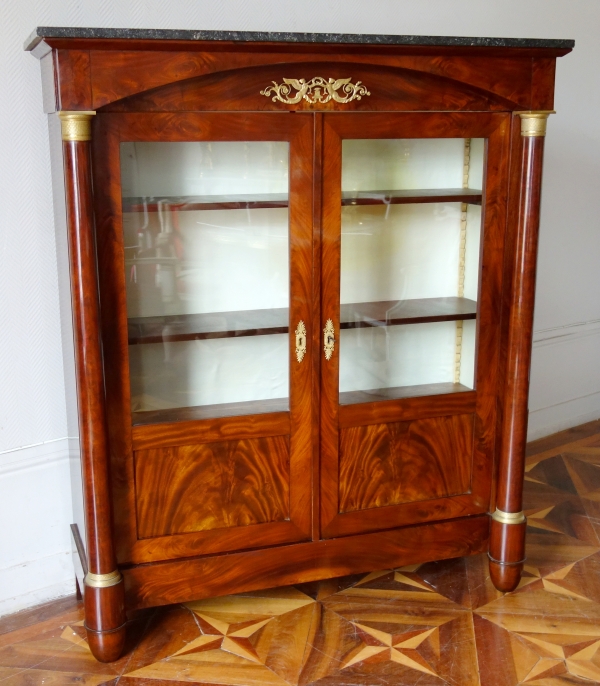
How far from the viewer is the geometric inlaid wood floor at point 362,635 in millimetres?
1632

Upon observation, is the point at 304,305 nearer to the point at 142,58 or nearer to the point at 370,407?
the point at 370,407

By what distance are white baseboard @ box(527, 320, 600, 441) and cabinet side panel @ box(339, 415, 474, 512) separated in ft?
3.38

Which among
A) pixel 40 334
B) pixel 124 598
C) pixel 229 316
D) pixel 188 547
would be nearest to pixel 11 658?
pixel 124 598

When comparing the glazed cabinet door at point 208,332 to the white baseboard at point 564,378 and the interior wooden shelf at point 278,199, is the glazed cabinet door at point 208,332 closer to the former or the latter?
the interior wooden shelf at point 278,199

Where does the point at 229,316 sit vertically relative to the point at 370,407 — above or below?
above

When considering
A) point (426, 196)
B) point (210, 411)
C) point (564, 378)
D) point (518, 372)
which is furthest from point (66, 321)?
point (564, 378)

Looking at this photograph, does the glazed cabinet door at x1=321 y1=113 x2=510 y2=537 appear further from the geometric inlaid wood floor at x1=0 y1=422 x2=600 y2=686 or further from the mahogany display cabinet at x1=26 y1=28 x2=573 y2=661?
the geometric inlaid wood floor at x1=0 y1=422 x2=600 y2=686

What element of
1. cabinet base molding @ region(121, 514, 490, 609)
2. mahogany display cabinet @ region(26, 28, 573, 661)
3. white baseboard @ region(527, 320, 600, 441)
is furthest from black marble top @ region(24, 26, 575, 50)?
white baseboard @ region(527, 320, 600, 441)

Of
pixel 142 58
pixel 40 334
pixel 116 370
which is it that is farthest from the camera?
pixel 40 334

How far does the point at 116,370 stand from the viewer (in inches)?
62.1

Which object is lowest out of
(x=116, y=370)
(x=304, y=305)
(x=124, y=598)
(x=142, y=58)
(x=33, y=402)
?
(x=124, y=598)

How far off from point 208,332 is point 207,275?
118 mm

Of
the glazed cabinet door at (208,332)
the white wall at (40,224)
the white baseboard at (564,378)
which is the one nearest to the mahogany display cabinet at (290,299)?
the glazed cabinet door at (208,332)

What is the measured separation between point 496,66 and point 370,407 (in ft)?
2.44
